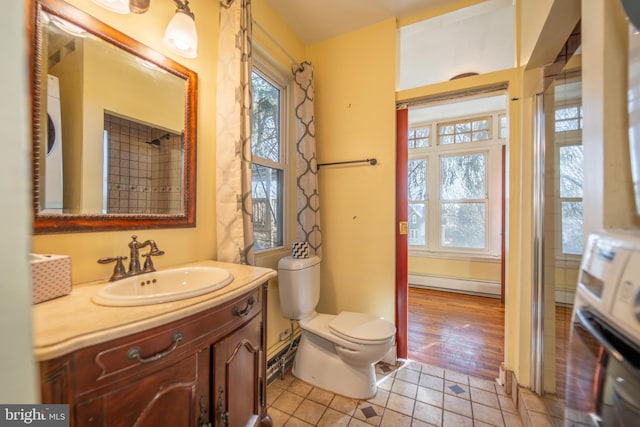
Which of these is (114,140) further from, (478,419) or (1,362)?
(478,419)

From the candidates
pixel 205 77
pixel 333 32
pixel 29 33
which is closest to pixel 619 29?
pixel 205 77

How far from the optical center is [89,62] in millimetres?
905

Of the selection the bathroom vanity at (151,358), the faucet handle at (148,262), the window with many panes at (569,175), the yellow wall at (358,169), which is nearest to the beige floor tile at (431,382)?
the yellow wall at (358,169)

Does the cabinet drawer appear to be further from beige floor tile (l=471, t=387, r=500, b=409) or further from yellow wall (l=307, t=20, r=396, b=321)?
beige floor tile (l=471, t=387, r=500, b=409)

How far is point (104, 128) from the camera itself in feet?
3.11

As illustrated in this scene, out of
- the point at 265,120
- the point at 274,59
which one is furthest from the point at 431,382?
the point at 274,59

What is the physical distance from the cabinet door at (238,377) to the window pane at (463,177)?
3321 millimetres

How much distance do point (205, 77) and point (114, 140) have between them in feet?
1.93

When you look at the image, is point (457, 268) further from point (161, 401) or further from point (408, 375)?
point (161, 401)

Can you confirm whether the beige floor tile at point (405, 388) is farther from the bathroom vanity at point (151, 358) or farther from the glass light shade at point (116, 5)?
the glass light shade at point (116, 5)

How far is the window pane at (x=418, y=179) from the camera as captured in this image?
3.66m

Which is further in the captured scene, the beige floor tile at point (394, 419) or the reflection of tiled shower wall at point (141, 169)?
the beige floor tile at point (394, 419)

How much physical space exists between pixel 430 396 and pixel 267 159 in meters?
1.91

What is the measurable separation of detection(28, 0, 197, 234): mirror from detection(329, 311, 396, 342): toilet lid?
1062 mm
